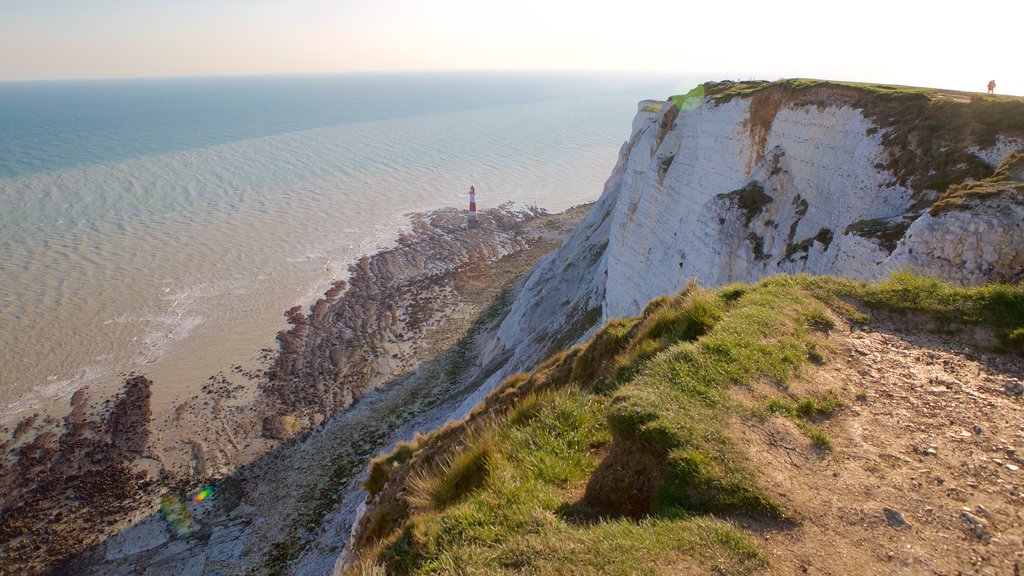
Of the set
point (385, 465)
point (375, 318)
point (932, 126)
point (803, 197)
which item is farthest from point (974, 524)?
point (375, 318)

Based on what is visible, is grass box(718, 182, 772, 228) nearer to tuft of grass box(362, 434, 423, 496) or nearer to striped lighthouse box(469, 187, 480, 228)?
tuft of grass box(362, 434, 423, 496)

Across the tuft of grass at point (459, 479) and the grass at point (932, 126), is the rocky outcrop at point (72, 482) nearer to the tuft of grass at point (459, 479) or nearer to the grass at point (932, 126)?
the tuft of grass at point (459, 479)

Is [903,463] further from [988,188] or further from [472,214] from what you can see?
[472,214]

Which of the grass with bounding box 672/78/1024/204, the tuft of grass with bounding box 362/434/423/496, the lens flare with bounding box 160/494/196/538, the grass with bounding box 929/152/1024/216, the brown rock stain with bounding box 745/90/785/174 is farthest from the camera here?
the lens flare with bounding box 160/494/196/538

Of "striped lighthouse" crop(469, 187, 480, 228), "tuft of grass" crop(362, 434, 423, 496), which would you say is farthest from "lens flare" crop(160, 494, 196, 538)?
"striped lighthouse" crop(469, 187, 480, 228)

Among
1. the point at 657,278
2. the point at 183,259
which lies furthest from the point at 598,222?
the point at 183,259

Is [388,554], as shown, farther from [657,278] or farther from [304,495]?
[304,495]
